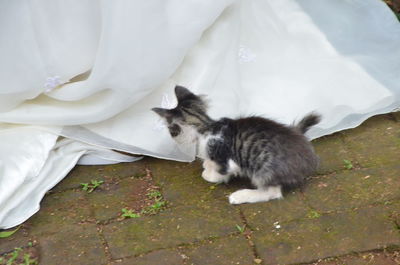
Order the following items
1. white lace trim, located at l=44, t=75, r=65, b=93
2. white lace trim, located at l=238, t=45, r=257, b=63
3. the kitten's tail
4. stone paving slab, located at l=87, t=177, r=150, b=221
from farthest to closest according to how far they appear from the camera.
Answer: white lace trim, located at l=238, t=45, r=257, b=63, white lace trim, located at l=44, t=75, r=65, b=93, the kitten's tail, stone paving slab, located at l=87, t=177, r=150, b=221

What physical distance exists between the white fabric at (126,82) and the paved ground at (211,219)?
0.11m

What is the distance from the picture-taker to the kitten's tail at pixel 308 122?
3.26 meters

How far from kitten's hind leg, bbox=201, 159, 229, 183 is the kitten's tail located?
15.9 inches

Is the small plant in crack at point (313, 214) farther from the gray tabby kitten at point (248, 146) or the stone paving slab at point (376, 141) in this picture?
the stone paving slab at point (376, 141)

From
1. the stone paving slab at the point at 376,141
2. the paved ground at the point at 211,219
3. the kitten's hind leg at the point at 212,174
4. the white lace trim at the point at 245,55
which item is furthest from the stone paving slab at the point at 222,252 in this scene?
the white lace trim at the point at 245,55

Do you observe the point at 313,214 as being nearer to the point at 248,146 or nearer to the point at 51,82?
the point at 248,146

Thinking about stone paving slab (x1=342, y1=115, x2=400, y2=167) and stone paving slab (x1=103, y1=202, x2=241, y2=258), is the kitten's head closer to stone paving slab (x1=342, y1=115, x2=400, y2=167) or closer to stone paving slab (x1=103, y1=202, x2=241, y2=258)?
stone paving slab (x1=103, y1=202, x2=241, y2=258)

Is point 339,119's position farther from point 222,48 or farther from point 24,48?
point 24,48

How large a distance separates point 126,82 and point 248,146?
64 cm

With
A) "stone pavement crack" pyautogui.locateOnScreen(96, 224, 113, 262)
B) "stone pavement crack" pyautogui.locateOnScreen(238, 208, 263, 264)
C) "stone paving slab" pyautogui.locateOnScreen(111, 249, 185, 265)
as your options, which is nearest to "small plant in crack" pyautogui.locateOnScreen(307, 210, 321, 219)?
"stone pavement crack" pyautogui.locateOnScreen(238, 208, 263, 264)

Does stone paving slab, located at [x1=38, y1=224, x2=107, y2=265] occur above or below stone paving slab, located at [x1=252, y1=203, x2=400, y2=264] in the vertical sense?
above

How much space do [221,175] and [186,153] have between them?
0.76 ft

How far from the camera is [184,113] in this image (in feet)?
10.2

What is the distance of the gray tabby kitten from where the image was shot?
10.0ft
